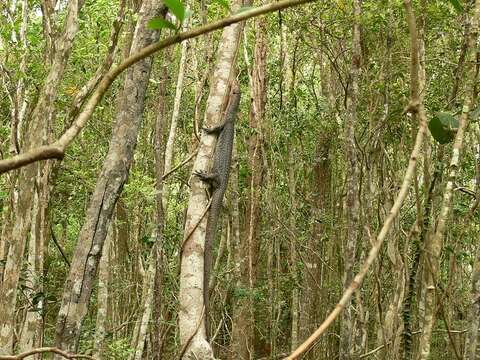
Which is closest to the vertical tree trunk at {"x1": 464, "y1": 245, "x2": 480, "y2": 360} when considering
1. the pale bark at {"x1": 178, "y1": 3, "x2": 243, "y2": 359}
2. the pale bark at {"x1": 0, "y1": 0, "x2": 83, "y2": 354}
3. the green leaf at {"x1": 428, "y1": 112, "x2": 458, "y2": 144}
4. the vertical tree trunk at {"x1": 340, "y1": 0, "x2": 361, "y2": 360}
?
the green leaf at {"x1": 428, "y1": 112, "x2": 458, "y2": 144}

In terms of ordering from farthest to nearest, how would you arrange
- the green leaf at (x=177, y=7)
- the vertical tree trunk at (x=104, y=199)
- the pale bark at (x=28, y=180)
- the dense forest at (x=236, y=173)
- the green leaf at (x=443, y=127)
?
the pale bark at (x=28, y=180) → the dense forest at (x=236, y=173) → the vertical tree trunk at (x=104, y=199) → the green leaf at (x=443, y=127) → the green leaf at (x=177, y=7)

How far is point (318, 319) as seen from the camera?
10641 millimetres

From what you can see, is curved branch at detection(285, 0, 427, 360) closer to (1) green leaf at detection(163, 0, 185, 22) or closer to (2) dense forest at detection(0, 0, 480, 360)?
(2) dense forest at detection(0, 0, 480, 360)

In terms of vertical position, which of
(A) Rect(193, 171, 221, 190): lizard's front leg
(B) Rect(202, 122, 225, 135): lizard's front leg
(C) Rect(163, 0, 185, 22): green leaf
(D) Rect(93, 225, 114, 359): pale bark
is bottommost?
(D) Rect(93, 225, 114, 359): pale bark

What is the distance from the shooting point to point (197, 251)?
132 inches

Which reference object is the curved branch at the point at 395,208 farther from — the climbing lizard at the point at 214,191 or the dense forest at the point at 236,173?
the climbing lizard at the point at 214,191

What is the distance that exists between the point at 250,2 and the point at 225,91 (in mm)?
762

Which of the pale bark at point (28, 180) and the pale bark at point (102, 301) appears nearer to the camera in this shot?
the pale bark at point (28, 180)

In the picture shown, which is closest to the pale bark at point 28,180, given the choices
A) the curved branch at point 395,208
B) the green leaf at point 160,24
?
the green leaf at point 160,24

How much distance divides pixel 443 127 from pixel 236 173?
691cm

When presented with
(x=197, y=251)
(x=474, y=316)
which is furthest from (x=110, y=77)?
(x=474, y=316)

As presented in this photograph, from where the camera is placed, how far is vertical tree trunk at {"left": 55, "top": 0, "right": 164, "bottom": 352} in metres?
2.99

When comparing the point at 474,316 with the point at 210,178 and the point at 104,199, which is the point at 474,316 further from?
the point at 104,199

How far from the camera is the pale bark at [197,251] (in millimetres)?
3320
